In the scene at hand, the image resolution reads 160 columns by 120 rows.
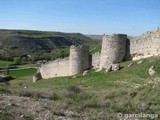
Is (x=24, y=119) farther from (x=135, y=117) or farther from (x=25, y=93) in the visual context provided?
(x=25, y=93)

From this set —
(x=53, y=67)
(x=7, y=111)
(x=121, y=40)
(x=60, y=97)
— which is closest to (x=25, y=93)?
(x=60, y=97)

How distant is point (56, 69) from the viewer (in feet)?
142

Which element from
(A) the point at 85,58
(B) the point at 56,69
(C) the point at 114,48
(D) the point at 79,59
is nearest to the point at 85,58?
(A) the point at 85,58

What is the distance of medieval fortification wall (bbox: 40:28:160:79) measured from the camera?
29281 millimetres

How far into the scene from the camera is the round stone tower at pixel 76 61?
118 feet

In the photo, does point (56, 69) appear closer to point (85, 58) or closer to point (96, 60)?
point (85, 58)

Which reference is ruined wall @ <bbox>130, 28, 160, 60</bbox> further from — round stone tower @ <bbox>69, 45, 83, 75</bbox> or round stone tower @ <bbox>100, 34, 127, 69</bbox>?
round stone tower @ <bbox>69, 45, 83, 75</bbox>

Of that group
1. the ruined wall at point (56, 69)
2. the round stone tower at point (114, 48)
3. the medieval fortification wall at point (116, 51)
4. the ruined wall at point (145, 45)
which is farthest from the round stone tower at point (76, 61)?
the ruined wall at point (145, 45)

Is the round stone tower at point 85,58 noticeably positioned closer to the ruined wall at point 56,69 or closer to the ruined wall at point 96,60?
the ruined wall at point 96,60

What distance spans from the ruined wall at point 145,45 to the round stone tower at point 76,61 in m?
6.46

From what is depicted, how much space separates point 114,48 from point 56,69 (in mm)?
13724

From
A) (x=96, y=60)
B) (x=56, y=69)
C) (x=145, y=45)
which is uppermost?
(x=145, y=45)

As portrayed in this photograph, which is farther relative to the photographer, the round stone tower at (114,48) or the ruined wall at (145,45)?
the round stone tower at (114,48)

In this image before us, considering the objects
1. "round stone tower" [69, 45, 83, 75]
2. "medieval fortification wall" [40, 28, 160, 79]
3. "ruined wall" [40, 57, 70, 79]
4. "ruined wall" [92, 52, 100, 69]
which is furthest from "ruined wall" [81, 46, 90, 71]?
"ruined wall" [40, 57, 70, 79]
